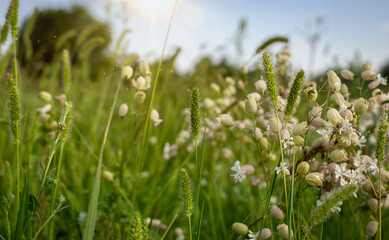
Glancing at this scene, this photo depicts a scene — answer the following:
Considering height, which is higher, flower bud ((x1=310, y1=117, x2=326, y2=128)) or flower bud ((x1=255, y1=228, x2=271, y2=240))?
flower bud ((x1=310, y1=117, x2=326, y2=128))

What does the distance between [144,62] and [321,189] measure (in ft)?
2.92

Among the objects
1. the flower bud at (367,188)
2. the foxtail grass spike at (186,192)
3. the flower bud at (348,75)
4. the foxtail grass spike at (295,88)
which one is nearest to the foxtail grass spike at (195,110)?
the foxtail grass spike at (186,192)

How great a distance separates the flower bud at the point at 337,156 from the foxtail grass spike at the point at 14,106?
Result: 886mm

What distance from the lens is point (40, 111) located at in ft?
5.51

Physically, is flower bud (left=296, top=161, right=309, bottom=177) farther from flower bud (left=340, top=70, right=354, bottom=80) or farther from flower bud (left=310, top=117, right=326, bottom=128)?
flower bud (left=340, top=70, right=354, bottom=80)

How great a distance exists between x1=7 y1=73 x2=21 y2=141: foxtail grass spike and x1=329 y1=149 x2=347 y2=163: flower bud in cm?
89

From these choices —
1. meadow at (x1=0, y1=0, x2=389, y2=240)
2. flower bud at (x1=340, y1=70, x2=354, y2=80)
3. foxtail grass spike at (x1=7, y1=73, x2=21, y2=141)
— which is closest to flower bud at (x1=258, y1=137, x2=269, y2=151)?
meadow at (x1=0, y1=0, x2=389, y2=240)

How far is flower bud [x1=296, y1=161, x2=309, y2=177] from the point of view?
887mm

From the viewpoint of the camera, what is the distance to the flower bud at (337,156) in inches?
36.3

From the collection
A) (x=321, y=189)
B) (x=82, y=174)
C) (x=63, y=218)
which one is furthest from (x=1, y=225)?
(x=321, y=189)

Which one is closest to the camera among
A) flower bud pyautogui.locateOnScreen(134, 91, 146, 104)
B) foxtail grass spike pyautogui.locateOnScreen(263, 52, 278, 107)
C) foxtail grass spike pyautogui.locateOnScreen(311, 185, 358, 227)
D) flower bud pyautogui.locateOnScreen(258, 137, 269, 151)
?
foxtail grass spike pyautogui.locateOnScreen(311, 185, 358, 227)

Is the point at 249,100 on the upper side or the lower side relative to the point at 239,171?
upper

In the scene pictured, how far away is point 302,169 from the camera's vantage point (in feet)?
2.95

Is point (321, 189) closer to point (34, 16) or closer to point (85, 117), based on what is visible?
point (34, 16)
